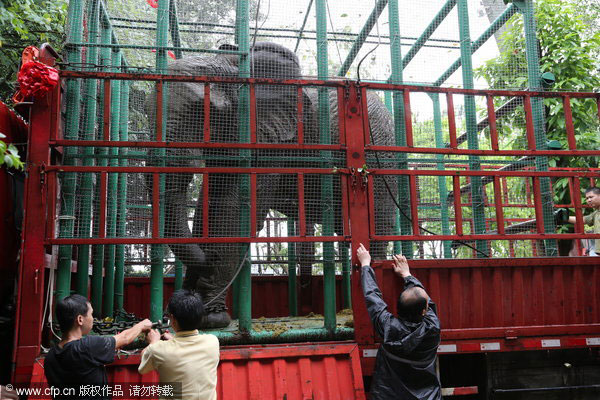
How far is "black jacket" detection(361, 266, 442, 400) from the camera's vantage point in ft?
10.7

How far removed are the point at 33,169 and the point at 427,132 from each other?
14.6 ft

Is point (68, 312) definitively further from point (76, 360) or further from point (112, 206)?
point (112, 206)

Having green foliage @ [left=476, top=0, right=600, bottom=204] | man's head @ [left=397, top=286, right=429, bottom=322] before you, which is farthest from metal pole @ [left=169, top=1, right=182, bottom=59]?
green foliage @ [left=476, top=0, right=600, bottom=204]

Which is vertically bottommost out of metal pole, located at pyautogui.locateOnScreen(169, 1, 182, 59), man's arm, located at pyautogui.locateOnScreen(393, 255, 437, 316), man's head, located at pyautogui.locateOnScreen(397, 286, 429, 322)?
man's head, located at pyautogui.locateOnScreen(397, 286, 429, 322)

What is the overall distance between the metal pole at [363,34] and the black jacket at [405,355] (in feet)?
11.7

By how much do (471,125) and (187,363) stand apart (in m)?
3.83

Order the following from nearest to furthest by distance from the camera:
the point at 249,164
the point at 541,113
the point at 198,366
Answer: the point at 198,366, the point at 249,164, the point at 541,113

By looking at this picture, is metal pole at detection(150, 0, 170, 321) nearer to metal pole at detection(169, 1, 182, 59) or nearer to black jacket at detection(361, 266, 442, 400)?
metal pole at detection(169, 1, 182, 59)

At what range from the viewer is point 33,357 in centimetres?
330

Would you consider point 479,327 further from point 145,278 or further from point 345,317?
point 145,278

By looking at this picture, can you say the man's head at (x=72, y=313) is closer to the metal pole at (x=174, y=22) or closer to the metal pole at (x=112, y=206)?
the metal pole at (x=112, y=206)

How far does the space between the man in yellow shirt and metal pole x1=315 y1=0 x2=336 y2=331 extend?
157cm

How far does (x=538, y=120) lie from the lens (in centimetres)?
524

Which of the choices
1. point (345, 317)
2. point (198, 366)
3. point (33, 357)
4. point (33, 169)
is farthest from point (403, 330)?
point (33, 169)
